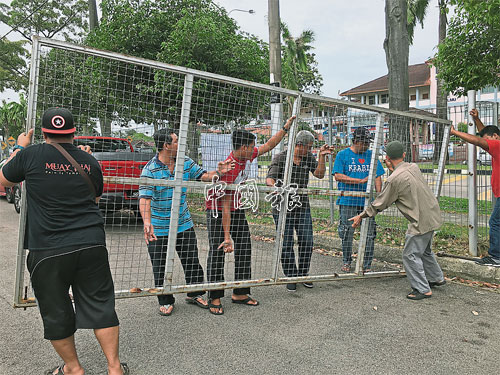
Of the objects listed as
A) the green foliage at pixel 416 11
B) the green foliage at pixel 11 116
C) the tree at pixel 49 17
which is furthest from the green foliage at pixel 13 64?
the green foliage at pixel 416 11

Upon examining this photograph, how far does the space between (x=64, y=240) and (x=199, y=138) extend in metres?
1.78

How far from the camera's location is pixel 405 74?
7418mm

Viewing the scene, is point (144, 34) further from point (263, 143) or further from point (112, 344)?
point (112, 344)

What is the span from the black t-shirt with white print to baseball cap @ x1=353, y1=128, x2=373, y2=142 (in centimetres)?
371

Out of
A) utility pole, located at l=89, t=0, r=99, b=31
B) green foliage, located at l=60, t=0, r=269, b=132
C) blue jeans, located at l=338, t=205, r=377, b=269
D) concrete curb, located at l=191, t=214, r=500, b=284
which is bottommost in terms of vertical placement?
concrete curb, located at l=191, t=214, r=500, b=284

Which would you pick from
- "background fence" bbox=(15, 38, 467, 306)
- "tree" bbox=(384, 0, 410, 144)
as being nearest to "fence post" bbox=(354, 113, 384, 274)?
"background fence" bbox=(15, 38, 467, 306)

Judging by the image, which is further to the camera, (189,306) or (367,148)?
(367,148)

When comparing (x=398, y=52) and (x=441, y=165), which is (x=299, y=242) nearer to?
(x=441, y=165)

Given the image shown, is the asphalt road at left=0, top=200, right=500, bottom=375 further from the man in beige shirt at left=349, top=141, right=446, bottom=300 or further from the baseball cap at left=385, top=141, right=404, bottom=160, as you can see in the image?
the baseball cap at left=385, top=141, right=404, bottom=160

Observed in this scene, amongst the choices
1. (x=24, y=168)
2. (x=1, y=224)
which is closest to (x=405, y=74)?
(x=24, y=168)

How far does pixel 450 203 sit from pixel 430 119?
5.51ft

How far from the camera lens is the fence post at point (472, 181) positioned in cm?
528

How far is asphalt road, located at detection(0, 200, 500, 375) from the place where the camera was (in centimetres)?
290

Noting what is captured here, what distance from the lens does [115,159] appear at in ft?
14.9
